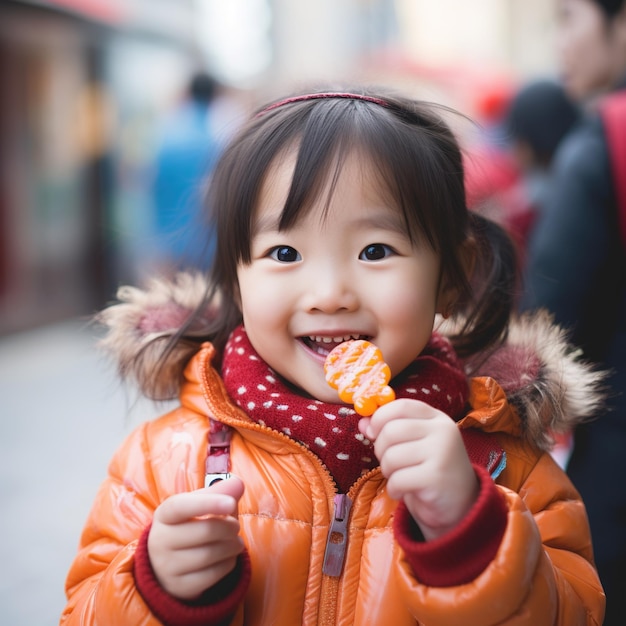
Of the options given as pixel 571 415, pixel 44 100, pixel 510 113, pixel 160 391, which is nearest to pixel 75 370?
pixel 44 100

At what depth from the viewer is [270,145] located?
1.42m

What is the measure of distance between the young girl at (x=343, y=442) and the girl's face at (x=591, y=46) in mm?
1379

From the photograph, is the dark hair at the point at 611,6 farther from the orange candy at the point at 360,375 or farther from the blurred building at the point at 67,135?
the blurred building at the point at 67,135

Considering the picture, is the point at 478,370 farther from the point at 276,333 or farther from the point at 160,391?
the point at 160,391

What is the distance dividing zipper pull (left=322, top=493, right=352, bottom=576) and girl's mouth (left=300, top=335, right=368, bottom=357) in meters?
0.26

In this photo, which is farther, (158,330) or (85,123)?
(85,123)

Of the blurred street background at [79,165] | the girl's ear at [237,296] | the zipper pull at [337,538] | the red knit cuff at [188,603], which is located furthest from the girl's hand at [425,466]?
the blurred street background at [79,165]

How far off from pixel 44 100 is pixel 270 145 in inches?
259

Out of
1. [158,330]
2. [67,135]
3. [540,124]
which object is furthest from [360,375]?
[67,135]

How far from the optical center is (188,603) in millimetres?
1196

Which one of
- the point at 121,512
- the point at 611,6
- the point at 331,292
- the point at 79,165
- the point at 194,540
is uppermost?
the point at 611,6

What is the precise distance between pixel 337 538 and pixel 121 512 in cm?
40

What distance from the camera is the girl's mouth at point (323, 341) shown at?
1.34m

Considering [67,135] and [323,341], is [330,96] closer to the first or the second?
[323,341]
